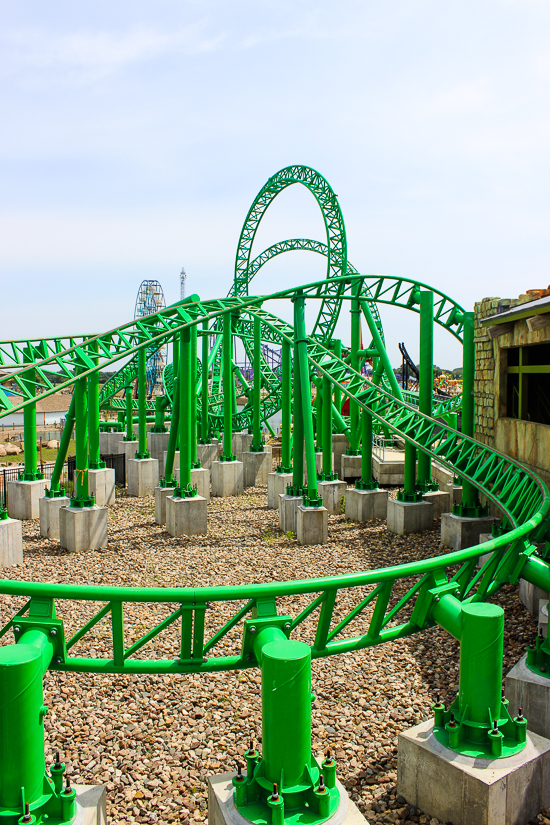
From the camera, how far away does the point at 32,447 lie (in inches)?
489

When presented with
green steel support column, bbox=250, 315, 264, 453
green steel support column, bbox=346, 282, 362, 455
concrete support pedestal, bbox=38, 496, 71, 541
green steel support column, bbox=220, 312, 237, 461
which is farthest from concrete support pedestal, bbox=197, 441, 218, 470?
concrete support pedestal, bbox=38, 496, 71, 541

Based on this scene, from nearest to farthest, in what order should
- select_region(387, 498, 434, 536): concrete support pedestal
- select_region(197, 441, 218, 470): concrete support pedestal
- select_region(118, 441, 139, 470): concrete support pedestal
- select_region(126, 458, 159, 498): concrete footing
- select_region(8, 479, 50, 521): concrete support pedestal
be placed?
select_region(387, 498, 434, 536): concrete support pedestal < select_region(8, 479, 50, 521): concrete support pedestal < select_region(126, 458, 159, 498): concrete footing < select_region(197, 441, 218, 470): concrete support pedestal < select_region(118, 441, 139, 470): concrete support pedestal

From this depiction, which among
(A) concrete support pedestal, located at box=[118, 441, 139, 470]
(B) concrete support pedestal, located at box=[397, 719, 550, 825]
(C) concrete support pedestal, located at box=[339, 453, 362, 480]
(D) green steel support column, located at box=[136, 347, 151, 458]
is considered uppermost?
(D) green steel support column, located at box=[136, 347, 151, 458]

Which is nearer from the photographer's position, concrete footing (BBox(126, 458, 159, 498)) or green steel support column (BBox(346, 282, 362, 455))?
green steel support column (BBox(346, 282, 362, 455))

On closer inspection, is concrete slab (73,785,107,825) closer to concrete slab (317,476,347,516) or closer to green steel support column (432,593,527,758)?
green steel support column (432,593,527,758)

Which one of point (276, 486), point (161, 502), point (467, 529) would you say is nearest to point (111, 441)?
point (276, 486)

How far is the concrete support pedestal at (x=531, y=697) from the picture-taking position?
4.30m

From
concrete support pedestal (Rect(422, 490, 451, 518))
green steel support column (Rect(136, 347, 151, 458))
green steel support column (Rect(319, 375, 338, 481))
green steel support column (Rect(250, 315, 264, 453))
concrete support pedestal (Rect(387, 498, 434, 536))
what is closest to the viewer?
concrete support pedestal (Rect(387, 498, 434, 536))

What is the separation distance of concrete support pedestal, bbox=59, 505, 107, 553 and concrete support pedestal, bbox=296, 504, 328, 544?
3561 millimetres

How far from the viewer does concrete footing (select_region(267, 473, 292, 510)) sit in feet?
45.8

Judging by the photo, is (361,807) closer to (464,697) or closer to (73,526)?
(464,697)

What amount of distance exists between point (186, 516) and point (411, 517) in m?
4.28

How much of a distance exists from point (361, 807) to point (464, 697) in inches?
42.8

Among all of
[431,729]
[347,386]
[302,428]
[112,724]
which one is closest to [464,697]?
[431,729]
